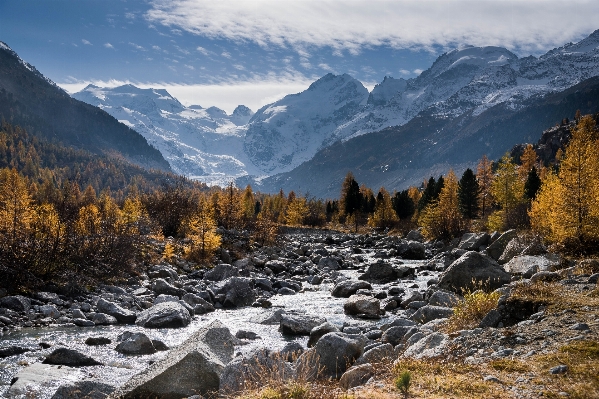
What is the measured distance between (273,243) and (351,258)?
9.59 metres

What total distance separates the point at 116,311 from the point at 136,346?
5513 mm

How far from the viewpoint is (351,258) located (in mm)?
47938

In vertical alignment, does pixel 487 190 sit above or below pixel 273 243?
above

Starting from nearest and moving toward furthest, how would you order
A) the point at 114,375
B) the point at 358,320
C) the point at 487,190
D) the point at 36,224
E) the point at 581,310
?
1. the point at 581,310
2. the point at 114,375
3. the point at 358,320
4. the point at 36,224
5. the point at 487,190

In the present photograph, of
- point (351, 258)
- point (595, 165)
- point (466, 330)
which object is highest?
point (595, 165)

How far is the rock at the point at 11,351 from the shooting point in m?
14.5

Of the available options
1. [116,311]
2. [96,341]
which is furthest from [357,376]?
[116,311]

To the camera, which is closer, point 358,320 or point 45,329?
point 45,329

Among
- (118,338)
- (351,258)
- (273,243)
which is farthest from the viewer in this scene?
(273,243)

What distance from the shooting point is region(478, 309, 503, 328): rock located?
423 inches

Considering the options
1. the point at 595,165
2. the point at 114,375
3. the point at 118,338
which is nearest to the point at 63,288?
the point at 118,338

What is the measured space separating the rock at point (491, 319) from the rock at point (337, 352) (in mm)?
2940

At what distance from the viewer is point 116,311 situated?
67.0 feet

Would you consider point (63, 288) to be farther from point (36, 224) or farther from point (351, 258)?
point (351, 258)
